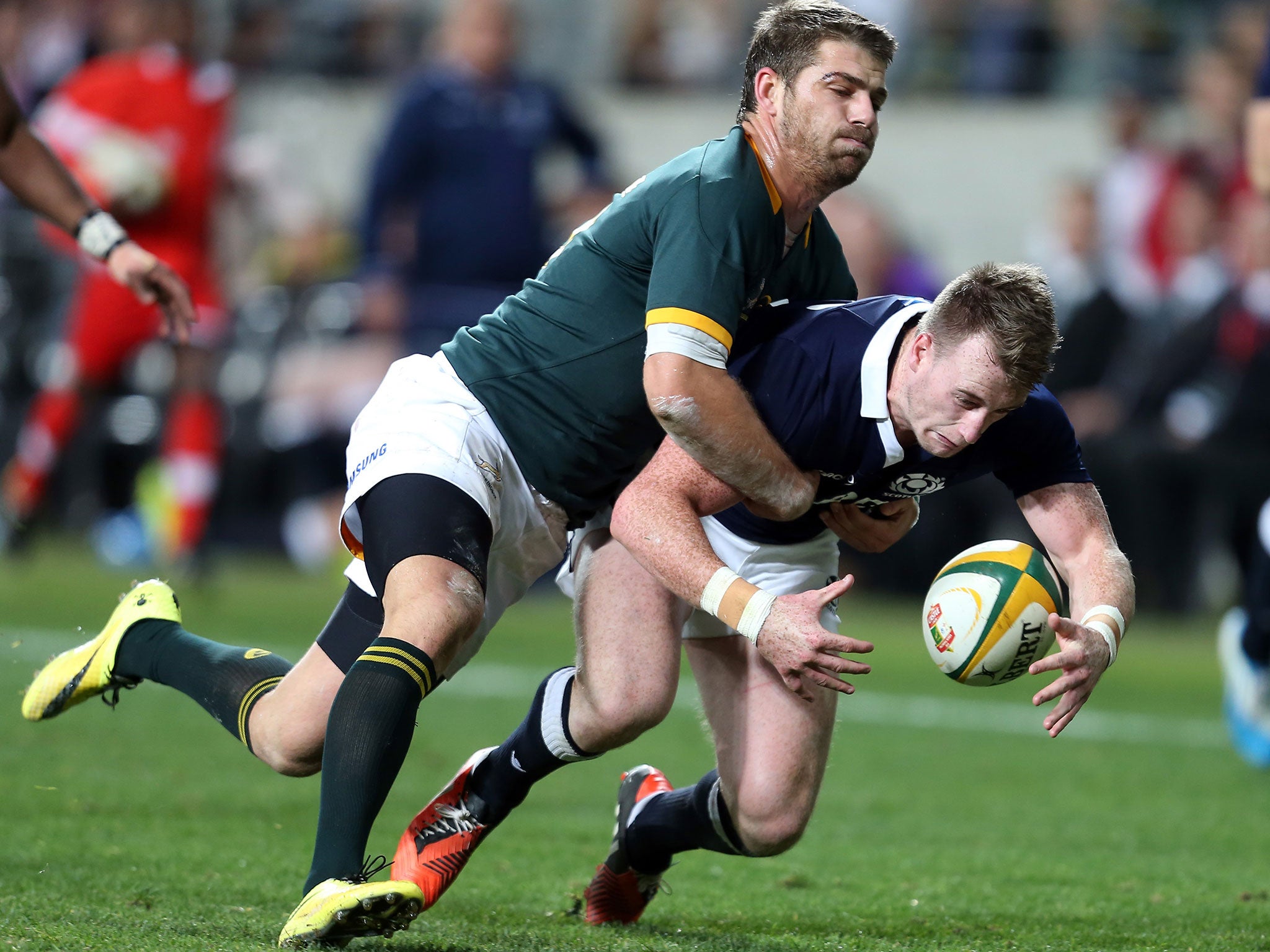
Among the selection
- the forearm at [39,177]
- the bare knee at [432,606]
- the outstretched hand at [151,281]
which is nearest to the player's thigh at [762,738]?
the bare knee at [432,606]

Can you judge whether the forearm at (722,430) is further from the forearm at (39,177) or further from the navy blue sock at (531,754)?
the forearm at (39,177)

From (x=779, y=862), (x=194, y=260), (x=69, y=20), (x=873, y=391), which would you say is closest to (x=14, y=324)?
(x=69, y=20)

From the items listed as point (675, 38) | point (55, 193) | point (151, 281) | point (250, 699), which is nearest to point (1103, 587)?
point (250, 699)

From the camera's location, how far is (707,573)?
4.00 metres

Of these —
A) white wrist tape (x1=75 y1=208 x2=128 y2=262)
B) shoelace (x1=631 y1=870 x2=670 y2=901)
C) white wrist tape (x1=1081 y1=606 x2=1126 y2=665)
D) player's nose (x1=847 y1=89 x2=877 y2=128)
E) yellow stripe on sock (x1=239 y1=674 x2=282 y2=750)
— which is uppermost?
player's nose (x1=847 y1=89 x2=877 y2=128)

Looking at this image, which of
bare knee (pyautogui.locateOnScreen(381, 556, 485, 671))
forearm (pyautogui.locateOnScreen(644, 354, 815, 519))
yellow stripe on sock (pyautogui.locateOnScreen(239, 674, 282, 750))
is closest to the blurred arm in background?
yellow stripe on sock (pyautogui.locateOnScreen(239, 674, 282, 750))

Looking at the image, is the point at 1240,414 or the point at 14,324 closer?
the point at 1240,414

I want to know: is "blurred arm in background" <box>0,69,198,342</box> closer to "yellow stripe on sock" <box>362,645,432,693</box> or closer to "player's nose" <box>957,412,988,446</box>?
"yellow stripe on sock" <box>362,645,432,693</box>

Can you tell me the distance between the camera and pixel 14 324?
558 inches

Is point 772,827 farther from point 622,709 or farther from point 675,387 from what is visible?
point 675,387

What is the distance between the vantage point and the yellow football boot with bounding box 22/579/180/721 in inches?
186

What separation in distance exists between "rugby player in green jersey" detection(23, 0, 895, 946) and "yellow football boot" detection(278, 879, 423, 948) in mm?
145

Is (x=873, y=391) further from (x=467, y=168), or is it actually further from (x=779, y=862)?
(x=467, y=168)

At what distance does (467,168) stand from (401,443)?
675cm
